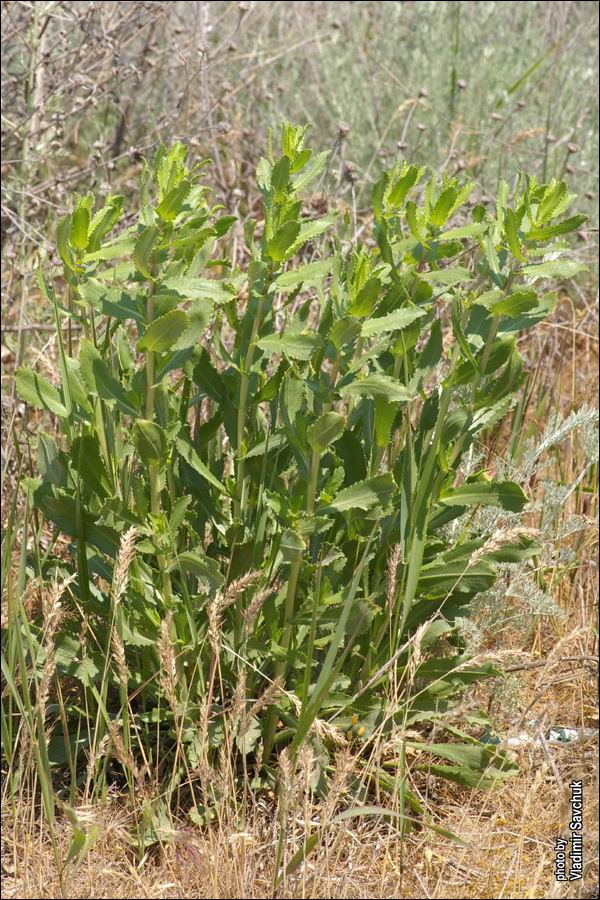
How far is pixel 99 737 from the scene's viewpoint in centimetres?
197

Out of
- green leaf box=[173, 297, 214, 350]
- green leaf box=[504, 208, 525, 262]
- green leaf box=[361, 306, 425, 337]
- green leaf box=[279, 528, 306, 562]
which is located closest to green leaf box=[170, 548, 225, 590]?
green leaf box=[279, 528, 306, 562]

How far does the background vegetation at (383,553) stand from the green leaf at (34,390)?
0.17m

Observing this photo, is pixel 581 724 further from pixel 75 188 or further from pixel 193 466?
A: pixel 75 188

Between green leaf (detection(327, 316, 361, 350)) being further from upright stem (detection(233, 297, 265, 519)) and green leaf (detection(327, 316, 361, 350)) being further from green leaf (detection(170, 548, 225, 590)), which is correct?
green leaf (detection(170, 548, 225, 590))

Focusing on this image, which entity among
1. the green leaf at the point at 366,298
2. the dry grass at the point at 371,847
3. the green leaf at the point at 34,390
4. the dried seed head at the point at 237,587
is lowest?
the dry grass at the point at 371,847

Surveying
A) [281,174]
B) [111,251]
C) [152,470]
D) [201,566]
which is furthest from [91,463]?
[281,174]

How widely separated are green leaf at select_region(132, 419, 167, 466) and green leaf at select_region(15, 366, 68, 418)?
7.7 inches

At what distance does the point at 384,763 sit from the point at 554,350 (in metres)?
1.88

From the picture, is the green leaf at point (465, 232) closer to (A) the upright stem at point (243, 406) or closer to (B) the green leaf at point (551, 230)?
(B) the green leaf at point (551, 230)

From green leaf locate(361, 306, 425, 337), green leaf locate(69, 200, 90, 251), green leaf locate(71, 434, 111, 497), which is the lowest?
green leaf locate(71, 434, 111, 497)

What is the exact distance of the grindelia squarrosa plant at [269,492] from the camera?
1688 millimetres

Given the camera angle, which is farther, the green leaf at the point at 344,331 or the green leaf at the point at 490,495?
the green leaf at the point at 490,495

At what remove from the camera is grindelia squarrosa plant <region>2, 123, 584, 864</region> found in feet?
5.54

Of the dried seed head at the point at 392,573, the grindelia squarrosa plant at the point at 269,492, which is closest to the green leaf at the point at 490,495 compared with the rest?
the grindelia squarrosa plant at the point at 269,492
